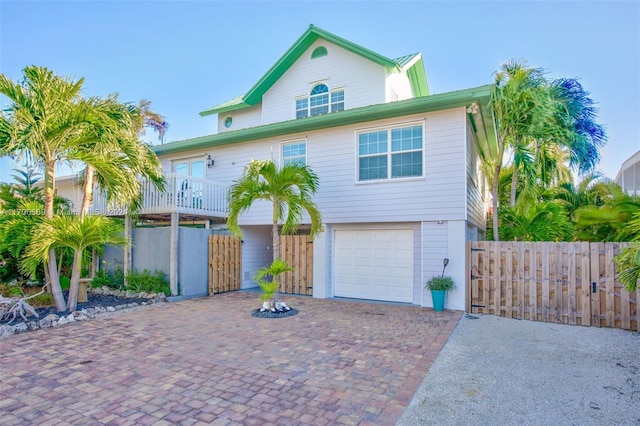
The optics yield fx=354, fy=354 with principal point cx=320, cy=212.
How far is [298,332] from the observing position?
667 centimetres

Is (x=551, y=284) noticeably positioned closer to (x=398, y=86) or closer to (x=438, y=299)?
(x=438, y=299)

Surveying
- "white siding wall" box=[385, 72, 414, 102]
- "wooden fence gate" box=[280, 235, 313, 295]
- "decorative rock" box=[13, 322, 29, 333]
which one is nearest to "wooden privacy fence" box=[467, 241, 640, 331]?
"wooden fence gate" box=[280, 235, 313, 295]

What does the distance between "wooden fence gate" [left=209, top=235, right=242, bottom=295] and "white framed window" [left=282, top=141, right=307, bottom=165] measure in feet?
10.5

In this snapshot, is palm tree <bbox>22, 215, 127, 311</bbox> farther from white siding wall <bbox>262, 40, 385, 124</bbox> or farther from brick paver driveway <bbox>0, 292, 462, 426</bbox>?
white siding wall <bbox>262, 40, 385, 124</bbox>

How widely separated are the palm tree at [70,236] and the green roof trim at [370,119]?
507 centimetres

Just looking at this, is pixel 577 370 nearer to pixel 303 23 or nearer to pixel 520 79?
pixel 520 79

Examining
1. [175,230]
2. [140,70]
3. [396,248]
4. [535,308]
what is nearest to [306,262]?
[396,248]

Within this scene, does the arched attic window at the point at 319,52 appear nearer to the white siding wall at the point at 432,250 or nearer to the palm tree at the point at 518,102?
the palm tree at the point at 518,102

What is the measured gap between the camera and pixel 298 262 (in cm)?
1120

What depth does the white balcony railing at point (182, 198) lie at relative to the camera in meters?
10.3

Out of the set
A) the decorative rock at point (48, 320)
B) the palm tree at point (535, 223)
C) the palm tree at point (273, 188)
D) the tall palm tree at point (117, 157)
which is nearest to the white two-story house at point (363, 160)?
the palm tree at point (535, 223)

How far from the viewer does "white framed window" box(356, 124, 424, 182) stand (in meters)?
9.41

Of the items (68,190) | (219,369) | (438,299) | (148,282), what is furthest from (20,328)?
(68,190)

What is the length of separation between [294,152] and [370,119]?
2749 mm
